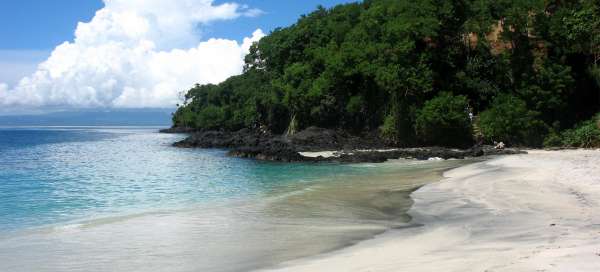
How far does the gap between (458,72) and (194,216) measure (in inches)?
1489

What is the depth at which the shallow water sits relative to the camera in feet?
33.5

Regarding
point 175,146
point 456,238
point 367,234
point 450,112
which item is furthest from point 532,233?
point 175,146

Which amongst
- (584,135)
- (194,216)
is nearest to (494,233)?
(194,216)

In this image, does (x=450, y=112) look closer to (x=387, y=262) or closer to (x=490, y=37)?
(x=490, y=37)

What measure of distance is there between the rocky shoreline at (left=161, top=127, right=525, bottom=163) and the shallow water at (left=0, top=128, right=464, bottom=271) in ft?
19.2

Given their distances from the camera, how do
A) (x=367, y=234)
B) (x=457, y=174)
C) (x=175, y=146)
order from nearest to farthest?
(x=367, y=234)
(x=457, y=174)
(x=175, y=146)

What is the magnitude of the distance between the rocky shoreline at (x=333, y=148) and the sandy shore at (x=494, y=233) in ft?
55.0

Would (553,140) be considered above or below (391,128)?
below

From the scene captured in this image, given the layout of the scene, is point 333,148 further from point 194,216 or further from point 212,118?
point 212,118

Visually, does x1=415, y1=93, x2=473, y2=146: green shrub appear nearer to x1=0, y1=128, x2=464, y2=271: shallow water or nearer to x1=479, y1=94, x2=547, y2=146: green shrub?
x1=479, y1=94, x2=547, y2=146: green shrub

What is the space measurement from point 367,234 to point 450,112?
33.1m

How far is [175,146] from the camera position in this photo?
59969 millimetres

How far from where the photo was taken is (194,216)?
15.3m

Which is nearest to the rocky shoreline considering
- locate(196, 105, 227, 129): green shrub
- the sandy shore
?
the sandy shore
